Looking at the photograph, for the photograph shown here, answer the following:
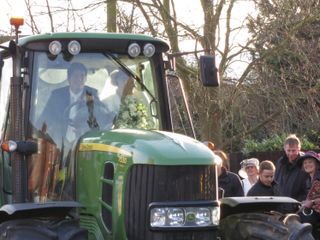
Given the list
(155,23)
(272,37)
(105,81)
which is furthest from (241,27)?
(105,81)

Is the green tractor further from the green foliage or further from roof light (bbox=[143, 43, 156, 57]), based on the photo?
the green foliage

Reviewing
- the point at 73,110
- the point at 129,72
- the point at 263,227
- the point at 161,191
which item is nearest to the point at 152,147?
the point at 161,191

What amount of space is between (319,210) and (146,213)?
330cm

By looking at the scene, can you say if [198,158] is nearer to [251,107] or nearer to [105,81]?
[105,81]

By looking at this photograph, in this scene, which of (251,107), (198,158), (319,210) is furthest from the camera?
(251,107)

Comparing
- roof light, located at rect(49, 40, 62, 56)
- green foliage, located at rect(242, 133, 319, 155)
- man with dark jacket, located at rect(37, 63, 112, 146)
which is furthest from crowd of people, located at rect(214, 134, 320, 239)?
green foliage, located at rect(242, 133, 319, 155)

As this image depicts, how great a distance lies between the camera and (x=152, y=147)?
6.31 metres

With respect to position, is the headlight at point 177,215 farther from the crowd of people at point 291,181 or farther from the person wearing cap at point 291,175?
the person wearing cap at point 291,175

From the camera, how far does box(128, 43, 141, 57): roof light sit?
7.21 m

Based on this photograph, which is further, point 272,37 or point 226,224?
point 272,37

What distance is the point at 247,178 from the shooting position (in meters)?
11.7

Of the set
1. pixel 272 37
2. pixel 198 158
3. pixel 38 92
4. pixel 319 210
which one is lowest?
pixel 319 210

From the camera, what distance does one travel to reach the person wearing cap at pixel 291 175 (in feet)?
31.6

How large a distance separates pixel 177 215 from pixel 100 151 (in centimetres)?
89
